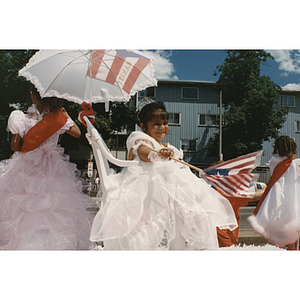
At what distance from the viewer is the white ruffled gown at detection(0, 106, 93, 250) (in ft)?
7.57

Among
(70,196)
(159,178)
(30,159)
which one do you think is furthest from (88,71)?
(159,178)

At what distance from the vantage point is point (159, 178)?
6.72 ft

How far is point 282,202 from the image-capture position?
291 centimetres

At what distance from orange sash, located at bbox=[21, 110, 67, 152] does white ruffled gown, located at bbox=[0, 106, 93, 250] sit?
51 mm

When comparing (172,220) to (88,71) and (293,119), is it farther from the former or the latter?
(293,119)

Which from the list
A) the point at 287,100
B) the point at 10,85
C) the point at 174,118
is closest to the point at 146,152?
the point at 287,100

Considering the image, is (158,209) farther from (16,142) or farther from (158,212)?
(16,142)

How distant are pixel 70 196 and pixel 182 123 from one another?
5179 millimetres

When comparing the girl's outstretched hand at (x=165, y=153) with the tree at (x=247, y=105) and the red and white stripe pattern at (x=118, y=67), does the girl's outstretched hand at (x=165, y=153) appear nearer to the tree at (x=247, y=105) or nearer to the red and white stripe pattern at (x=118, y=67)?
the red and white stripe pattern at (x=118, y=67)

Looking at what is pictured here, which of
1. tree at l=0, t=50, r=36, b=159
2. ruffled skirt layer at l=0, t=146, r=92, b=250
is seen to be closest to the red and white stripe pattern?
ruffled skirt layer at l=0, t=146, r=92, b=250

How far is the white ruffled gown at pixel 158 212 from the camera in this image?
195 centimetres

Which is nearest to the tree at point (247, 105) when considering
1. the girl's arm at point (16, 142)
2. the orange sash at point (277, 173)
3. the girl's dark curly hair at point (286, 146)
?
the girl's dark curly hair at point (286, 146)

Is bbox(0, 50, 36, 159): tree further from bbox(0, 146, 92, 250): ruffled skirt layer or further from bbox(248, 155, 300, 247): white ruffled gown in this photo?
bbox(248, 155, 300, 247): white ruffled gown

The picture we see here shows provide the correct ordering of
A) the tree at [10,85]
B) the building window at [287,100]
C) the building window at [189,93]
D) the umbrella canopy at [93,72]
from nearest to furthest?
the umbrella canopy at [93,72] → the building window at [287,100] → the tree at [10,85] → the building window at [189,93]
